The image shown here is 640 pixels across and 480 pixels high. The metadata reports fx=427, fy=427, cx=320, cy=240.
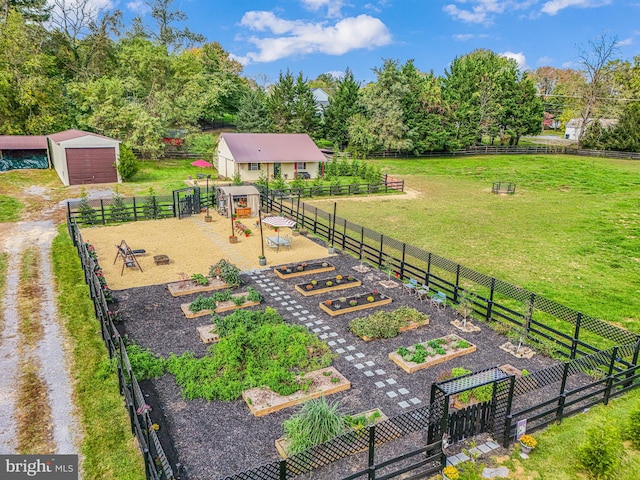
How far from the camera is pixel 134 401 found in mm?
8180

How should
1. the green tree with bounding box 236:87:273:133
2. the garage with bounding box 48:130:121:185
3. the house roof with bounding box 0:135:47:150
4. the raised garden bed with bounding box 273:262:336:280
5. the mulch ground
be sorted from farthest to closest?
the green tree with bounding box 236:87:273:133, the house roof with bounding box 0:135:47:150, the garage with bounding box 48:130:121:185, the raised garden bed with bounding box 273:262:336:280, the mulch ground

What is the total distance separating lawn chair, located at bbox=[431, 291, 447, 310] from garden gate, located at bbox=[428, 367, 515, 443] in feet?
17.3

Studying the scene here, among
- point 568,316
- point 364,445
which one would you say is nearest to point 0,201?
point 364,445

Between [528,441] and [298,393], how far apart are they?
14.6 ft

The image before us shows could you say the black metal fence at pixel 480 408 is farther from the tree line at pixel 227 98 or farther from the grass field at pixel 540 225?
the tree line at pixel 227 98

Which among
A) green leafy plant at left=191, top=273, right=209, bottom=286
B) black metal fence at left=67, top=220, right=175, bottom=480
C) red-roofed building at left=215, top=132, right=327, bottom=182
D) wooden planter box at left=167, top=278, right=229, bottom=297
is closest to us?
black metal fence at left=67, top=220, right=175, bottom=480

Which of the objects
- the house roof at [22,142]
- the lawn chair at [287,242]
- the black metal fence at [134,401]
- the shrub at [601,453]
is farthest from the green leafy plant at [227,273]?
the house roof at [22,142]

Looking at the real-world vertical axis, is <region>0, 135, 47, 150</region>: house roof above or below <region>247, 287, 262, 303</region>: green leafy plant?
Result: above

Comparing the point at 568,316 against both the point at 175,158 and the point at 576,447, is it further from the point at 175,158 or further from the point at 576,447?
the point at 175,158

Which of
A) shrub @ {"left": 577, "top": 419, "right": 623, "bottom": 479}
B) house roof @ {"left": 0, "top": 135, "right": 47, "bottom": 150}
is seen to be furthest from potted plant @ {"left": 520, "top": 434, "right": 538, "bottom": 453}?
house roof @ {"left": 0, "top": 135, "right": 47, "bottom": 150}

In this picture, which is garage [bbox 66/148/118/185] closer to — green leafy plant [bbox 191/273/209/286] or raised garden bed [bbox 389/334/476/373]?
green leafy plant [bbox 191/273/209/286]

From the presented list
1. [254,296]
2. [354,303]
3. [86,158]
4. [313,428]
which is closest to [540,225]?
[354,303]

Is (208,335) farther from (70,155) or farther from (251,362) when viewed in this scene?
(70,155)

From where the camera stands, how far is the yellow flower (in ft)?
24.9
